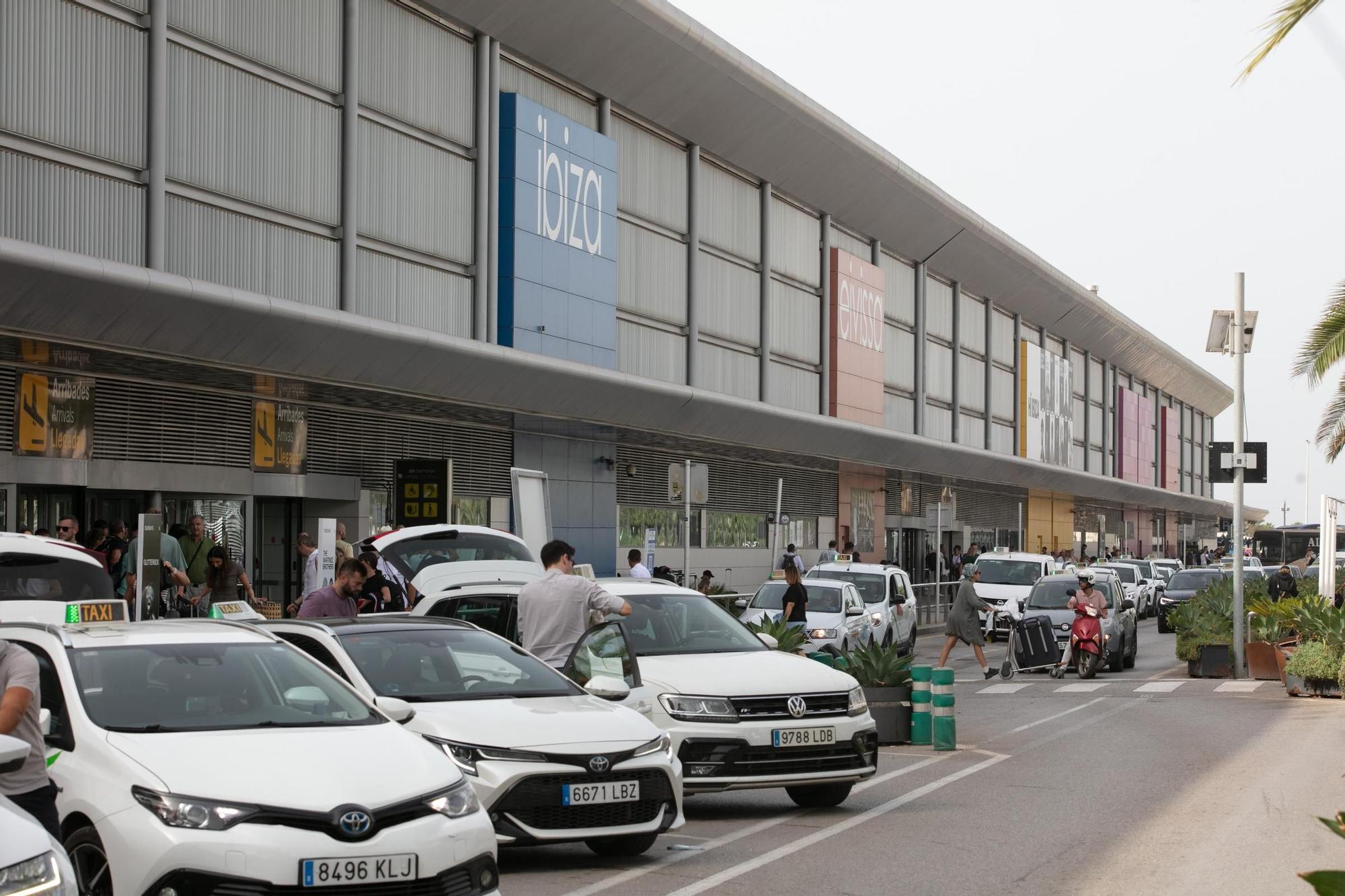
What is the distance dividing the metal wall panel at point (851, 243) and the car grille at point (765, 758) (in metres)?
38.7

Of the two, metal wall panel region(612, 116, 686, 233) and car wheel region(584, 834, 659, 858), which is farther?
metal wall panel region(612, 116, 686, 233)

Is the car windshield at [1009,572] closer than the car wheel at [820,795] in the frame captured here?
No

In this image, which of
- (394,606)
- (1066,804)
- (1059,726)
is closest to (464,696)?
(1066,804)

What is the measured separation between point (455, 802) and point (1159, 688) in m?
19.2

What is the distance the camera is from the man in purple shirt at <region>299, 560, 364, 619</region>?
1323cm

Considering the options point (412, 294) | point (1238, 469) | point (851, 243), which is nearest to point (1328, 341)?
point (1238, 469)

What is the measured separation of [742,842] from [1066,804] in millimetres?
3028

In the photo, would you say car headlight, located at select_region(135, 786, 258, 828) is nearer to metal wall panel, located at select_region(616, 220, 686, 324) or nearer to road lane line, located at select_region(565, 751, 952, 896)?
road lane line, located at select_region(565, 751, 952, 896)

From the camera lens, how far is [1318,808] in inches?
488

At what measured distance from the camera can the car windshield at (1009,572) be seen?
39.3 m

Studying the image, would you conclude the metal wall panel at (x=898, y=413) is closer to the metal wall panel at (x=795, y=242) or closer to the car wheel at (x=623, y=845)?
the metal wall panel at (x=795, y=242)

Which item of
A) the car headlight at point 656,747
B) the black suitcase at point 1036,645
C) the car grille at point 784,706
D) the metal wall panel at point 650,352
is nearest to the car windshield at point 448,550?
the black suitcase at point 1036,645

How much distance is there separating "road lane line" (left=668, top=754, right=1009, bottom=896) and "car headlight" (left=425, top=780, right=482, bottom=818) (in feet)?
5.30

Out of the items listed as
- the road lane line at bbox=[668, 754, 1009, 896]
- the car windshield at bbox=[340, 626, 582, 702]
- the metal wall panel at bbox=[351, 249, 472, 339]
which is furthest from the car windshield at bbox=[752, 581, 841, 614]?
the car windshield at bbox=[340, 626, 582, 702]
